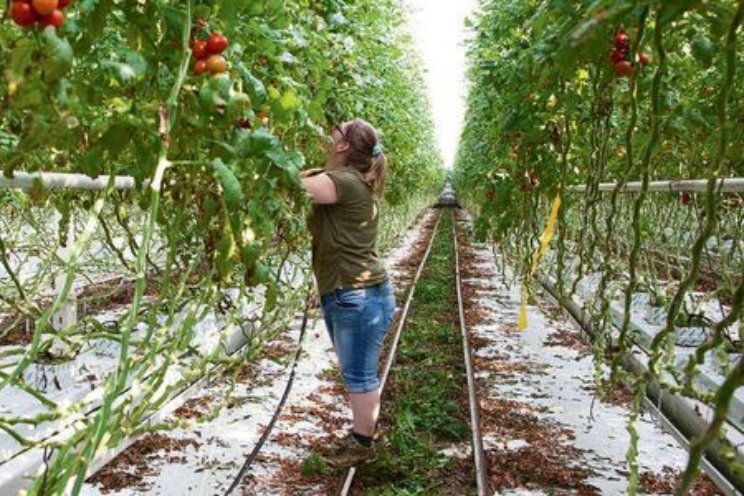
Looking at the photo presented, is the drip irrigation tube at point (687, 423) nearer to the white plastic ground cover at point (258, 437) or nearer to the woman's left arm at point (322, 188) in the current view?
the woman's left arm at point (322, 188)

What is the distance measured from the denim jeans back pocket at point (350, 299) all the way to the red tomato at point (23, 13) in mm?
2891

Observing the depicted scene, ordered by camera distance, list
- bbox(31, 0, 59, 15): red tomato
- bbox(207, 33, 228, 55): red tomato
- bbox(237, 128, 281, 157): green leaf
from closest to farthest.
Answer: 1. bbox(31, 0, 59, 15): red tomato
2. bbox(207, 33, 228, 55): red tomato
3. bbox(237, 128, 281, 157): green leaf

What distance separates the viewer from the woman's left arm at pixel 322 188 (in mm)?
3752

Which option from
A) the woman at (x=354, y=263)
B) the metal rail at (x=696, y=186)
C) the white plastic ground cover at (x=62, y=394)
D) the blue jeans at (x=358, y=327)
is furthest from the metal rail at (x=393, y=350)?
the metal rail at (x=696, y=186)

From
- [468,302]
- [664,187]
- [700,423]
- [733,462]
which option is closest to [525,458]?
[700,423]

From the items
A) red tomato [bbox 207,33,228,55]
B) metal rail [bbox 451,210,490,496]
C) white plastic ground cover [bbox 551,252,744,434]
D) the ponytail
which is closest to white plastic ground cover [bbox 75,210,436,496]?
metal rail [bbox 451,210,490,496]

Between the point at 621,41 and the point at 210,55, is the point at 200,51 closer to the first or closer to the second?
the point at 210,55

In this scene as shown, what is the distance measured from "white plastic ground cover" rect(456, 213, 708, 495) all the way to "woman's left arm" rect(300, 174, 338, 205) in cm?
152

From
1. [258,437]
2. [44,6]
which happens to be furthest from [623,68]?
[258,437]

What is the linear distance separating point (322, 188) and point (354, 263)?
46 centimetres

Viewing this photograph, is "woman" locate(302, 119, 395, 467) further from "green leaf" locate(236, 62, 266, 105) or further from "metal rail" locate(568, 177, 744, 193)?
"green leaf" locate(236, 62, 266, 105)

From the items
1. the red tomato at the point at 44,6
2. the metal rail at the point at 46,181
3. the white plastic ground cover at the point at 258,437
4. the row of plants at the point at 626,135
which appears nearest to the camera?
the red tomato at the point at 44,6

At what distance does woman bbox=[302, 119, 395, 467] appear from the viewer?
13.0 ft

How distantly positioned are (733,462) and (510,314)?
26.3ft
